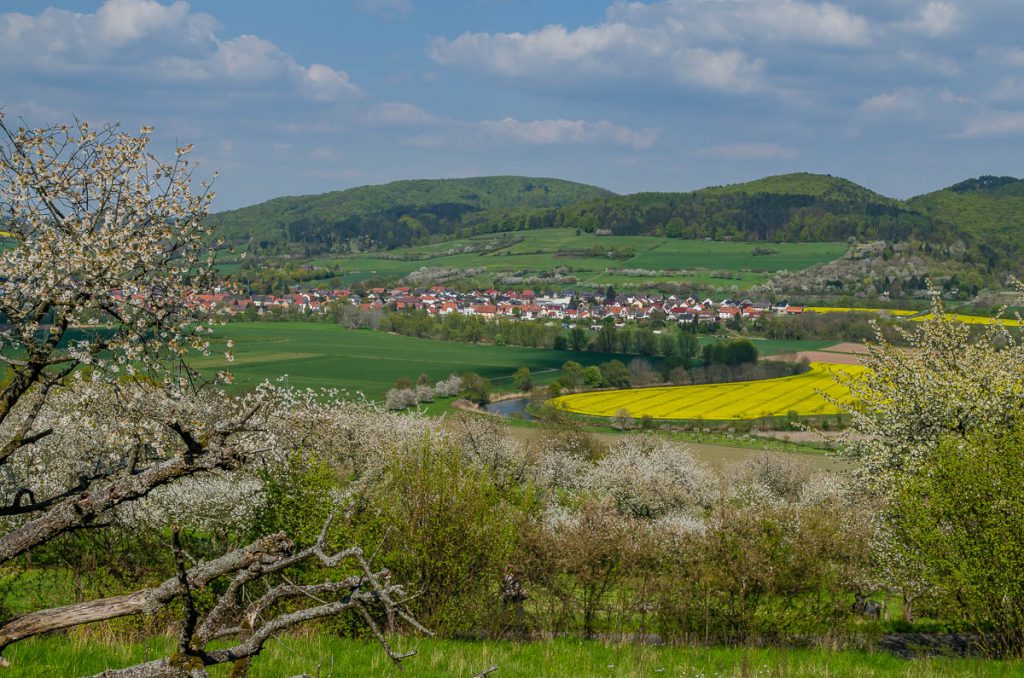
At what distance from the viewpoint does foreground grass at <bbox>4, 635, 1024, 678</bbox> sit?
919cm

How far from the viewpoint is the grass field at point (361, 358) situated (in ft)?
298

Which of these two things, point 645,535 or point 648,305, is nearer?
point 645,535

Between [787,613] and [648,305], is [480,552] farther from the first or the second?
[648,305]

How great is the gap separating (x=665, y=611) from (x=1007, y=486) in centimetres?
748

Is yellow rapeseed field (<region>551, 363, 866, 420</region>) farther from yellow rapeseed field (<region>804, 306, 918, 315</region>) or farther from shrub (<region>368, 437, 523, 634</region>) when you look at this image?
shrub (<region>368, 437, 523, 634</region>)

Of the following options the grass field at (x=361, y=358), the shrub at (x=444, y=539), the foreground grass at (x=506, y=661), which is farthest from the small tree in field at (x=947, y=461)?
the grass field at (x=361, y=358)

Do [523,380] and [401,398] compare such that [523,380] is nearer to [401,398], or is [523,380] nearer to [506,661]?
[401,398]

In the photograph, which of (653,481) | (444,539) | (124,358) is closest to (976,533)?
(444,539)

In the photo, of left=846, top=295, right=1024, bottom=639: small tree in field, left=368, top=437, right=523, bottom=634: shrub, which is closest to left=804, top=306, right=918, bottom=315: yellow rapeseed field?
left=846, top=295, right=1024, bottom=639: small tree in field

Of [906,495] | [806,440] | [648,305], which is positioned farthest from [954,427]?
[648,305]

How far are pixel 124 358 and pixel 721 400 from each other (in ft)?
266

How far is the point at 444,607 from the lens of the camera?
1580 centimetres

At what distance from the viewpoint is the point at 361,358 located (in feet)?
356

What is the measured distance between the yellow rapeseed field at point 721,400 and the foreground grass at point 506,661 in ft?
222
